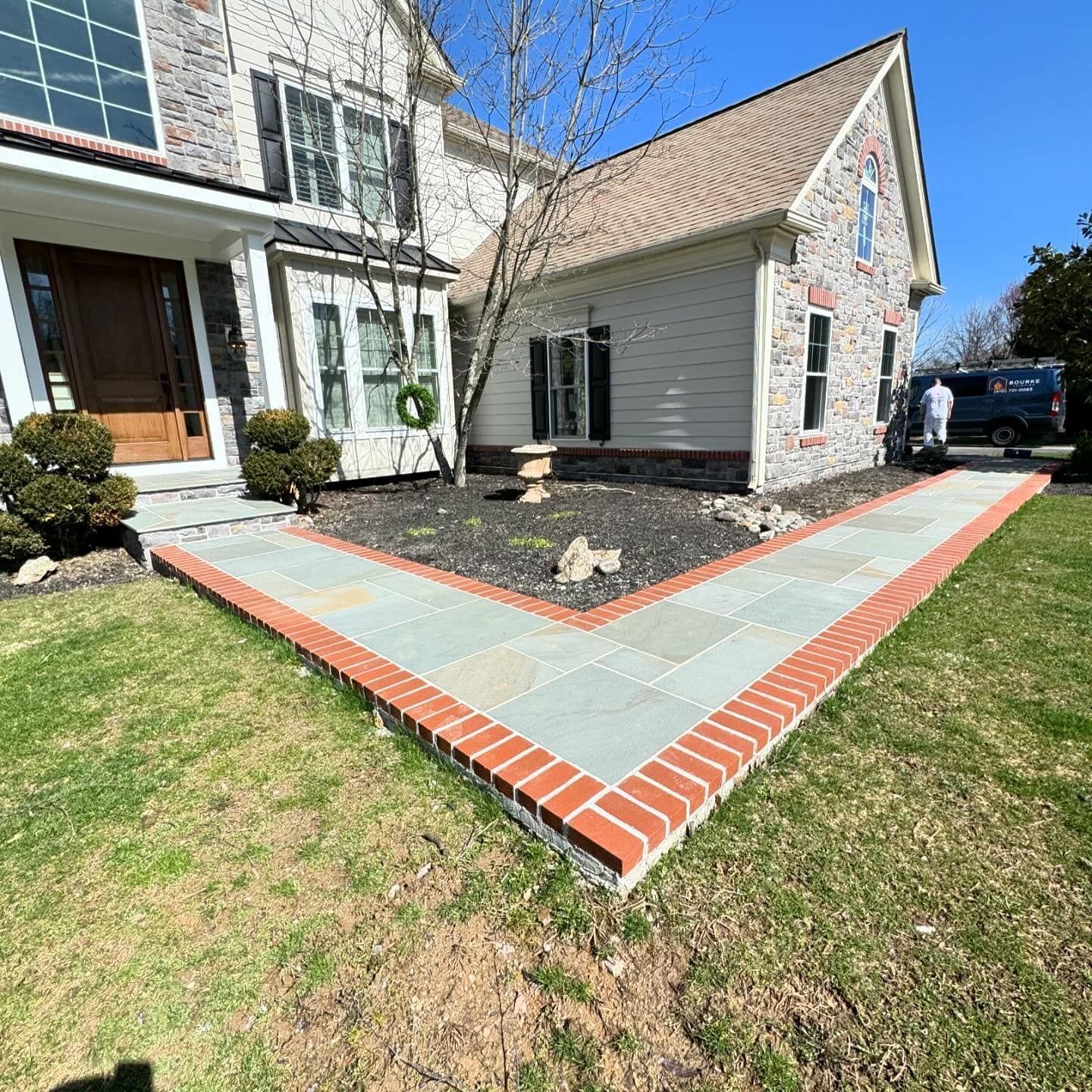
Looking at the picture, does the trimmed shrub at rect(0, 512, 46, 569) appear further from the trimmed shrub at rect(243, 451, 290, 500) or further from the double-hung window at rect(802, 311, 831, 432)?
the double-hung window at rect(802, 311, 831, 432)

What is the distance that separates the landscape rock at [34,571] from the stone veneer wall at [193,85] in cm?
535

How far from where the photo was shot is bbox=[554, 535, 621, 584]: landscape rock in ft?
14.1

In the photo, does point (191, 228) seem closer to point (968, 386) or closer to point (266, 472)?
point (266, 472)

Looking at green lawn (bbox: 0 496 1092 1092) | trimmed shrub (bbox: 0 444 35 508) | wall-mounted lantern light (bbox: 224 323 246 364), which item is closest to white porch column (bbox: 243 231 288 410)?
wall-mounted lantern light (bbox: 224 323 246 364)

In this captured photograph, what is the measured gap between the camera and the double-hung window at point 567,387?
9.46m

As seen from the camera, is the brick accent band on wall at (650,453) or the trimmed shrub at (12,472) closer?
the trimmed shrub at (12,472)

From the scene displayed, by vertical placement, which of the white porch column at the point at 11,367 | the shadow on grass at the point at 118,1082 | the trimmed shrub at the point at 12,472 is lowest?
the shadow on grass at the point at 118,1082

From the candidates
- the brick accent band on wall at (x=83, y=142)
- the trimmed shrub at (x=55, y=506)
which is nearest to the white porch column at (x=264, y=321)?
the brick accent band on wall at (x=83, y=142)

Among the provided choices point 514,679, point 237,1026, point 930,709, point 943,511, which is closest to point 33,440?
point 514,679

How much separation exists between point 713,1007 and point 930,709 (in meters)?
1.84

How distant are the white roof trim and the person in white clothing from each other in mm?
2280

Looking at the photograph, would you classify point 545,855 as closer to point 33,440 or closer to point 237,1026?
point 237,1026

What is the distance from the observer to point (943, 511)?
6535mm

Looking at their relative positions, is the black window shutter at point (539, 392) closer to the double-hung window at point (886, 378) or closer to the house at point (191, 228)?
the house at point (191, 228)
